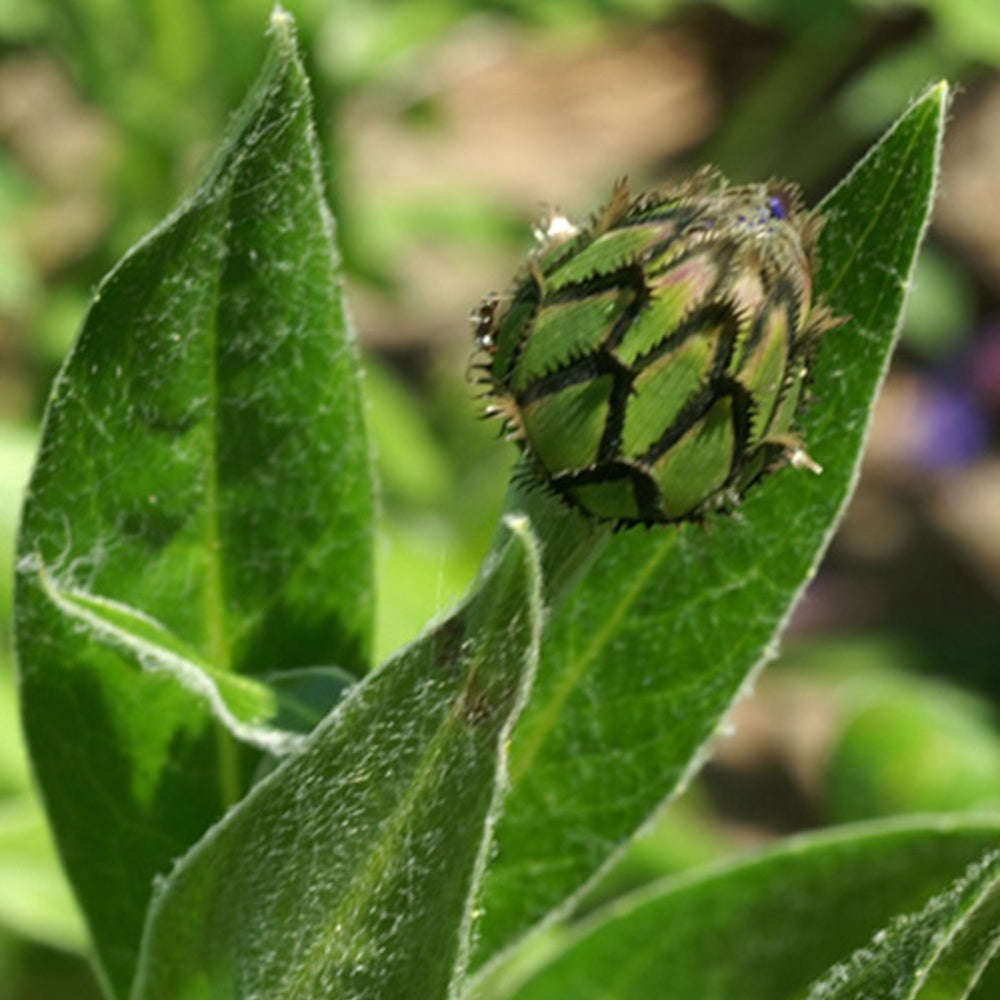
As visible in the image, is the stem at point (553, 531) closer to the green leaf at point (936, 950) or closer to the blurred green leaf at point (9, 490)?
the green leaf at point (936, 950)

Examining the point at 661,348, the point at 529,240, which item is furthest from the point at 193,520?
the point at 529,240

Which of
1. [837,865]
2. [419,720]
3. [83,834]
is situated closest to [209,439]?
[83,834]

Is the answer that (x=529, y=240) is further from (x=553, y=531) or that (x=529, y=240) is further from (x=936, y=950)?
(x=936, y=950)

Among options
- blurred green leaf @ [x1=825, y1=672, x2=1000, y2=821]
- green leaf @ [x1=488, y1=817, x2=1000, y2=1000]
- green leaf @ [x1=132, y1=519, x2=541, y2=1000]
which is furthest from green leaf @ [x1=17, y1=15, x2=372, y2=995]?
blurred green leaf @ [x1=825, y1=672, x2=1000, y2=821]

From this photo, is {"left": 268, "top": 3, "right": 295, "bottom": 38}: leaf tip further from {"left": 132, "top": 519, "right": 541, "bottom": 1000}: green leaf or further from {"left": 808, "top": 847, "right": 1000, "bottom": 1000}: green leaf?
{"left": 808, "top": 847, "right": 1000, "bottom": 1000}: green leaf

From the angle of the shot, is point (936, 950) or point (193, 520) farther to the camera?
point (193, 520)

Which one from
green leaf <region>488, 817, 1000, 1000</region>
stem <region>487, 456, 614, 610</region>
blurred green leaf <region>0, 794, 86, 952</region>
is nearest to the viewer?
stem <region>487, 456, 614, 610</region>

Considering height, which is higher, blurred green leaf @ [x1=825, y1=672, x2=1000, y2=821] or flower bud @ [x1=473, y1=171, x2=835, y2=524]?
flower bud @ [x1=473, y1=171, x2=835, y2=524]
